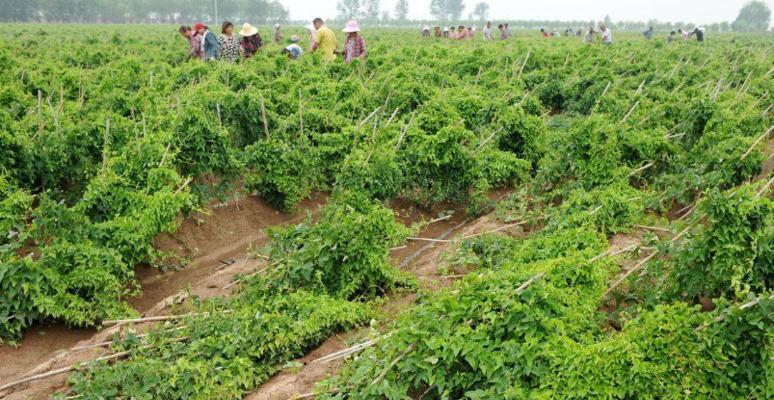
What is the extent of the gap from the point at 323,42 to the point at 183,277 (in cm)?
1111

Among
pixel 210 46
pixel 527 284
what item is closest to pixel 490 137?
pixel 527 284

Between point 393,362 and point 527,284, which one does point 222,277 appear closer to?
point 393,362

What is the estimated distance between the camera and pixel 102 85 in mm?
13133

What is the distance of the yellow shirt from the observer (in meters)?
17.9

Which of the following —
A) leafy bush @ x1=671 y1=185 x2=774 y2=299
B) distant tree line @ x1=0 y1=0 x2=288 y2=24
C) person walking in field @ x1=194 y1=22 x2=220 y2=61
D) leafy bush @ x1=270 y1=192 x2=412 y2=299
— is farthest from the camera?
distant tree line @ x1=0 y1=0 x2=288 y2=24

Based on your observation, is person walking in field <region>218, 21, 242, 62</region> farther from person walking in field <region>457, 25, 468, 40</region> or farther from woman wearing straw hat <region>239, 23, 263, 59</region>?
person walking in field <region>457, 25, 468, 40</region>

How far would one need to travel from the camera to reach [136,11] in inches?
4604

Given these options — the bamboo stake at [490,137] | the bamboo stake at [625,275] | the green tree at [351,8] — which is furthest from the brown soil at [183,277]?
the green tree at [351,8]

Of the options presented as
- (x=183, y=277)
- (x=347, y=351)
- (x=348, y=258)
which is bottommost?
(x=183, y=277)

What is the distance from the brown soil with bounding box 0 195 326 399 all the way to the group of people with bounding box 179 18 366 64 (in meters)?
7.67

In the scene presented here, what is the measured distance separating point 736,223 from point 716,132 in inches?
215

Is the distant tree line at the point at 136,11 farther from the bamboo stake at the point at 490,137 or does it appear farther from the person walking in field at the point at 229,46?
the bamboo stake at the point at 490,137

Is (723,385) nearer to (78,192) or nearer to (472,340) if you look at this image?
(472,340)

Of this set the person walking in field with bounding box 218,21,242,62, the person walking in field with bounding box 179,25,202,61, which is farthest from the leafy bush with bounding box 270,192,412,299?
the person walking in field with bounding box 179,25,202,61
